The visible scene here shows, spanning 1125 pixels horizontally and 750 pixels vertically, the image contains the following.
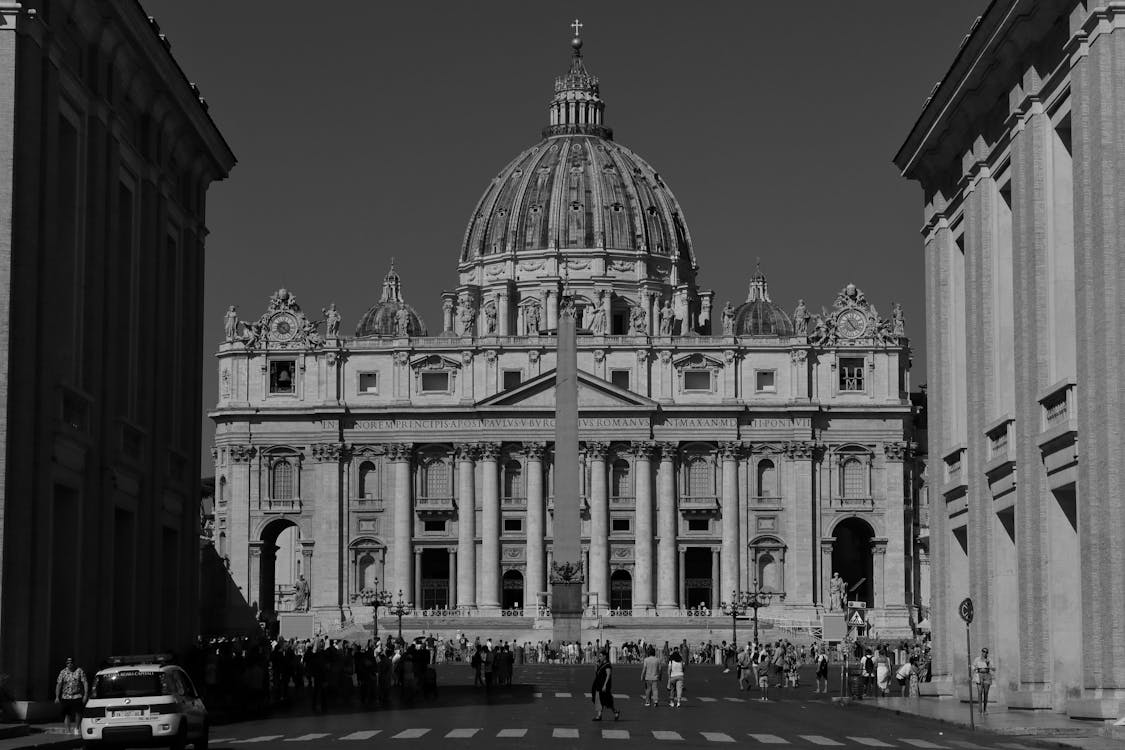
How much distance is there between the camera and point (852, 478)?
14338cm

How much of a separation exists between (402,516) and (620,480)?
13549 millimetres

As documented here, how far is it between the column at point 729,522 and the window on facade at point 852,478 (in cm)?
660

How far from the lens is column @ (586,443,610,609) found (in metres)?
141

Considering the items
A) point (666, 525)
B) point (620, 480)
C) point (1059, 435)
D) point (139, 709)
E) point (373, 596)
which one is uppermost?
point (620, 480)

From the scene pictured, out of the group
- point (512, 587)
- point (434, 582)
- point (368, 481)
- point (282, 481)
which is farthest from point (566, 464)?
point (282, 481)

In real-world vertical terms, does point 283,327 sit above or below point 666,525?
above

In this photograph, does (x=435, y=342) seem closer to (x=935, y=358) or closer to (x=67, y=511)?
(x=935, y=358)

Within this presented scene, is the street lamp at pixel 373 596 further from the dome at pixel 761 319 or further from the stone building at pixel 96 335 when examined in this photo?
the stone building at pixel 96 335

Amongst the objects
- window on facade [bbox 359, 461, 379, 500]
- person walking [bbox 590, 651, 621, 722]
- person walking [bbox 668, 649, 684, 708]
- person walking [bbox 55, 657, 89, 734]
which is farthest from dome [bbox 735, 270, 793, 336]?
person walking [bbox 55, 657, 89, 734]

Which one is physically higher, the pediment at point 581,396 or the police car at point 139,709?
the pediment at point 581,396

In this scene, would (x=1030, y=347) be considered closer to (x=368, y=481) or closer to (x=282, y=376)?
(x=368, y=481)

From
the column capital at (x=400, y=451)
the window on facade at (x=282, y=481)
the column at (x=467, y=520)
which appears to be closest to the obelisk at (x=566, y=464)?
the column at (x=467, y=520)

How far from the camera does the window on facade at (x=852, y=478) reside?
143000 millimetres

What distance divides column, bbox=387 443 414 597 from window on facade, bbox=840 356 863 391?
27.0 m
